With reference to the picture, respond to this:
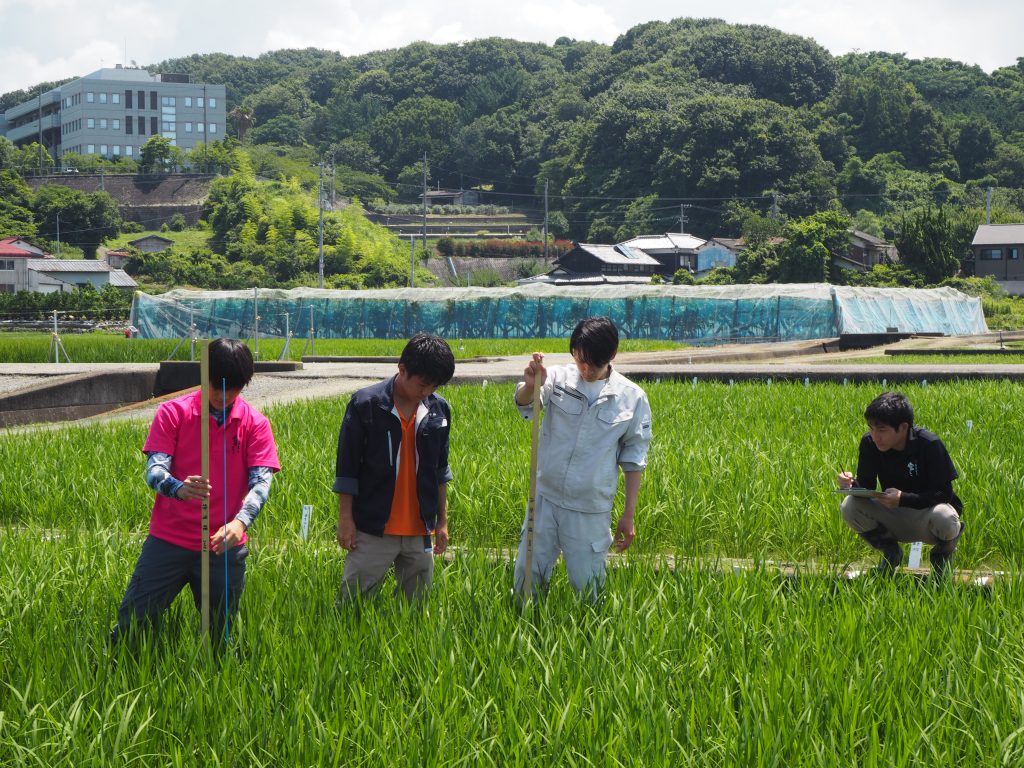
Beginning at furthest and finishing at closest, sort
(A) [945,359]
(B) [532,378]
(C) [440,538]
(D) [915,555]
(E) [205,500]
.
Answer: (A) [945,359]
(D) [915,555]
(C) [440,538]
(B) [532,378]
(E) [205,500]

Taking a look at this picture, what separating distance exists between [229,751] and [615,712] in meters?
1.01

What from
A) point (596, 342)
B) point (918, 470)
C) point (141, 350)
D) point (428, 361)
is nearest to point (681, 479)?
point (918, 470)

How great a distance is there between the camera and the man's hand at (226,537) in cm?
353

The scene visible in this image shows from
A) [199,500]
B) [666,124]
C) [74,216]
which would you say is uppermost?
[666,124]

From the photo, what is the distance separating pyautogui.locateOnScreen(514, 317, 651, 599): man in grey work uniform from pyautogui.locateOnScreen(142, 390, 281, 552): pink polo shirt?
39.6 inches

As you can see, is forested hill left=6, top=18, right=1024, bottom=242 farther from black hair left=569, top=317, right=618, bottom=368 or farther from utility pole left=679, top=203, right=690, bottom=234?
black hair left=569, top=317, right=618, bottom=368

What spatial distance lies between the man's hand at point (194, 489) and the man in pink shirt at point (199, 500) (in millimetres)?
138

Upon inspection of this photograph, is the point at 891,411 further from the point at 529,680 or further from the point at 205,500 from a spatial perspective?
the point at 205,500

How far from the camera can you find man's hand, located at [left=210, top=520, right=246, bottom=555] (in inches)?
139

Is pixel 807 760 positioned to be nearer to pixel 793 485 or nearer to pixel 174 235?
pixel 793 485

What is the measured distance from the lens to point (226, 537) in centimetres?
353

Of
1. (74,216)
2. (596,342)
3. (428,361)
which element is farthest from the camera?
(74,216)

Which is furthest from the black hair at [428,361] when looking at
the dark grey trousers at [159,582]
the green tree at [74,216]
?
the green tree at [74,216]

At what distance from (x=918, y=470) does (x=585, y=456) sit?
1562 mm
